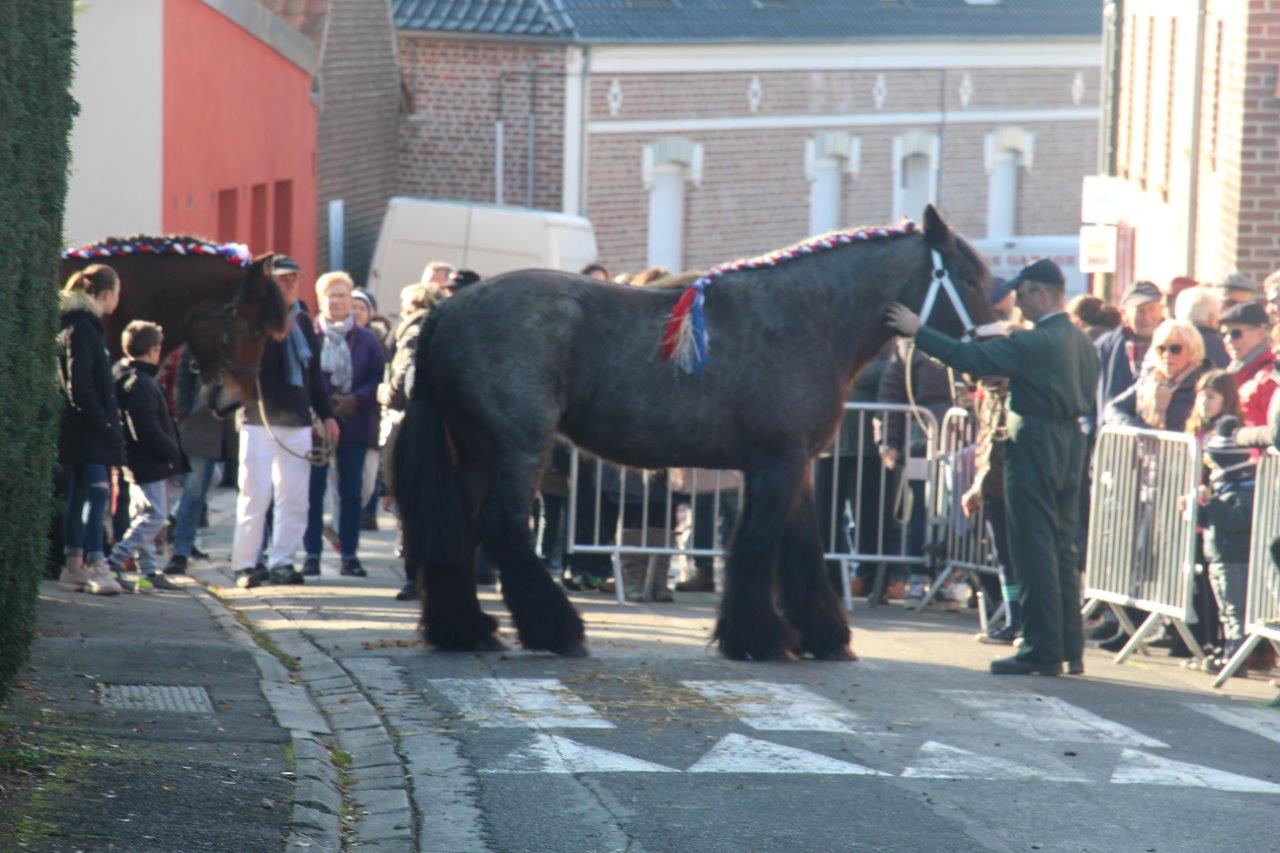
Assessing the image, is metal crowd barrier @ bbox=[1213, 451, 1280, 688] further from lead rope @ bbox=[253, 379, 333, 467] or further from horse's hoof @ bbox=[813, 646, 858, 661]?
lead rope @ bbox=[253, 379, 333, 467]

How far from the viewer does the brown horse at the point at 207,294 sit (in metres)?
11.9

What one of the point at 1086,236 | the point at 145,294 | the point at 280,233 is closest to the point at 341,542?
the point at 145,294

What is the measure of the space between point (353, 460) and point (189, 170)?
6.57m

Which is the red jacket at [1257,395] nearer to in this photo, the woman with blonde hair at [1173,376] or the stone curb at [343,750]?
the woman with blonde hair at [1173,376]

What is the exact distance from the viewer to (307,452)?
1260cm

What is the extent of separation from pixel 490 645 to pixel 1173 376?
4.22m

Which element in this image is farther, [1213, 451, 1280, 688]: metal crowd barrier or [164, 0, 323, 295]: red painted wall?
[164, 0, 323, 295]: red painted wall

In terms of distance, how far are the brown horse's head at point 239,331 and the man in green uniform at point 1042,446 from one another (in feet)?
12.5

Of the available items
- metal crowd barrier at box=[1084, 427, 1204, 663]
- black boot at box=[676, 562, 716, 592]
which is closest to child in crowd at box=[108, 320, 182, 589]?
black boot at box=[676, 562, 716, 592]

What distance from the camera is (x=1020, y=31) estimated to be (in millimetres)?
42938

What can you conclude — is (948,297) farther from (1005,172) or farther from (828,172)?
(1005,172)

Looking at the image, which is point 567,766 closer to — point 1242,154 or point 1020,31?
point 1242,154

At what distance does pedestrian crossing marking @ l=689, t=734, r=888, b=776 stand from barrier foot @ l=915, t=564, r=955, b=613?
16.6 ft

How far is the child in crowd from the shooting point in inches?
467
